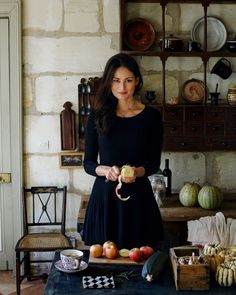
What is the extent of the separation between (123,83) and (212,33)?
59.0 inches

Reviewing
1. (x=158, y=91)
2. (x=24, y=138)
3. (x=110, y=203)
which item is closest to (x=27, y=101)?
(x=24, y=138)

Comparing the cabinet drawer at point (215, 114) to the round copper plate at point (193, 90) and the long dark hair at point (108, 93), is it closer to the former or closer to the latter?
the round copper plate at point (193, 90)

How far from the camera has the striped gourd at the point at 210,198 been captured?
351 centimetres

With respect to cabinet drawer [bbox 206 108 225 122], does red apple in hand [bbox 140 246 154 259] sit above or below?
below

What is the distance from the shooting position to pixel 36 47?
3832 millimetres

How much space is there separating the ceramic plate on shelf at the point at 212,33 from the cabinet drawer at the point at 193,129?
0.58 m

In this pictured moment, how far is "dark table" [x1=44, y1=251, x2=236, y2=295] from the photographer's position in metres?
2.06

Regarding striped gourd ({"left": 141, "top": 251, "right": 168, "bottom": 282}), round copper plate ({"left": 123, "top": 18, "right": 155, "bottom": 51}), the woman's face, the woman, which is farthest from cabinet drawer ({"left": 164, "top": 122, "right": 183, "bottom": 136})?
striped gourd ({"left": 141, "top": 251, "right": 168, "bottom": 282})

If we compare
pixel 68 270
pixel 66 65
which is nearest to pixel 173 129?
pixel 66 65

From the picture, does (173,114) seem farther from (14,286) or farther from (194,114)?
(14,286)

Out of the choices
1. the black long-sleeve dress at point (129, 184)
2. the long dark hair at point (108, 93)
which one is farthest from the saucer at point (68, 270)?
the long dark hair at point (108, 93)

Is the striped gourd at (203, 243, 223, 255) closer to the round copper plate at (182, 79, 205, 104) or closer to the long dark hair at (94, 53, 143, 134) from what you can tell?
the long dark hair at (94, 53, 143, 134)

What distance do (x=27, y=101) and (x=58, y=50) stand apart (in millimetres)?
447

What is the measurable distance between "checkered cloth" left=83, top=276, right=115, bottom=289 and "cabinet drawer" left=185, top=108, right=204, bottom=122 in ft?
5.94
